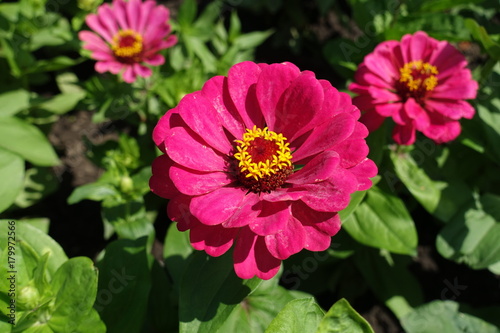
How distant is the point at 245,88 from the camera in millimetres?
1092

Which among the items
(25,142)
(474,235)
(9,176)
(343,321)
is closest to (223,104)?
(343,321)

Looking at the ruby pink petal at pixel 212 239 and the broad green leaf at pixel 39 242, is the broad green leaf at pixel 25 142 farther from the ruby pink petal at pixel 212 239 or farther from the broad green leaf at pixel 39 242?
the ruby pink petal at pixel 212 239

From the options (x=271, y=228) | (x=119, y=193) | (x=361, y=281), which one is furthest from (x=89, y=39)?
(x=361, y=281)

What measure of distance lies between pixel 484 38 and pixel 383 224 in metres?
0.66

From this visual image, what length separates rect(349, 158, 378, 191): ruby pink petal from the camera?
39.1 inches

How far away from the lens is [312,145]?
3.50 feet

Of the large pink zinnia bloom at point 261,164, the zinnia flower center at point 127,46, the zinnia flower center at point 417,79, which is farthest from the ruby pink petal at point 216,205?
the zinnia flower center at point 127,46

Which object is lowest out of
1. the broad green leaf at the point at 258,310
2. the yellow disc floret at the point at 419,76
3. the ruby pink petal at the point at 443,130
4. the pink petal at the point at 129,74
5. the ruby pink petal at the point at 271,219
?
the broad green leaf at the point at 258,310

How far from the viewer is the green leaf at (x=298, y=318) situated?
3.13 ft

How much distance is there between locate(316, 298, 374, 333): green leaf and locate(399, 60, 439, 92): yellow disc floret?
2.64 feet

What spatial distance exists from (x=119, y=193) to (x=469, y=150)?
4.55 feet

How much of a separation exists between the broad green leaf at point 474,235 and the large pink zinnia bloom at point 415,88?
0.41 meters

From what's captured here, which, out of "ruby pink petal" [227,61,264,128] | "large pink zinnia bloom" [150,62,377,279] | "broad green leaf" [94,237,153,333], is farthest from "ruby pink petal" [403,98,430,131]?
"broad green leaf" [94,237,153,333]

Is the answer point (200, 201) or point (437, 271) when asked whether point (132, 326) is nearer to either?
point (200, 201)
